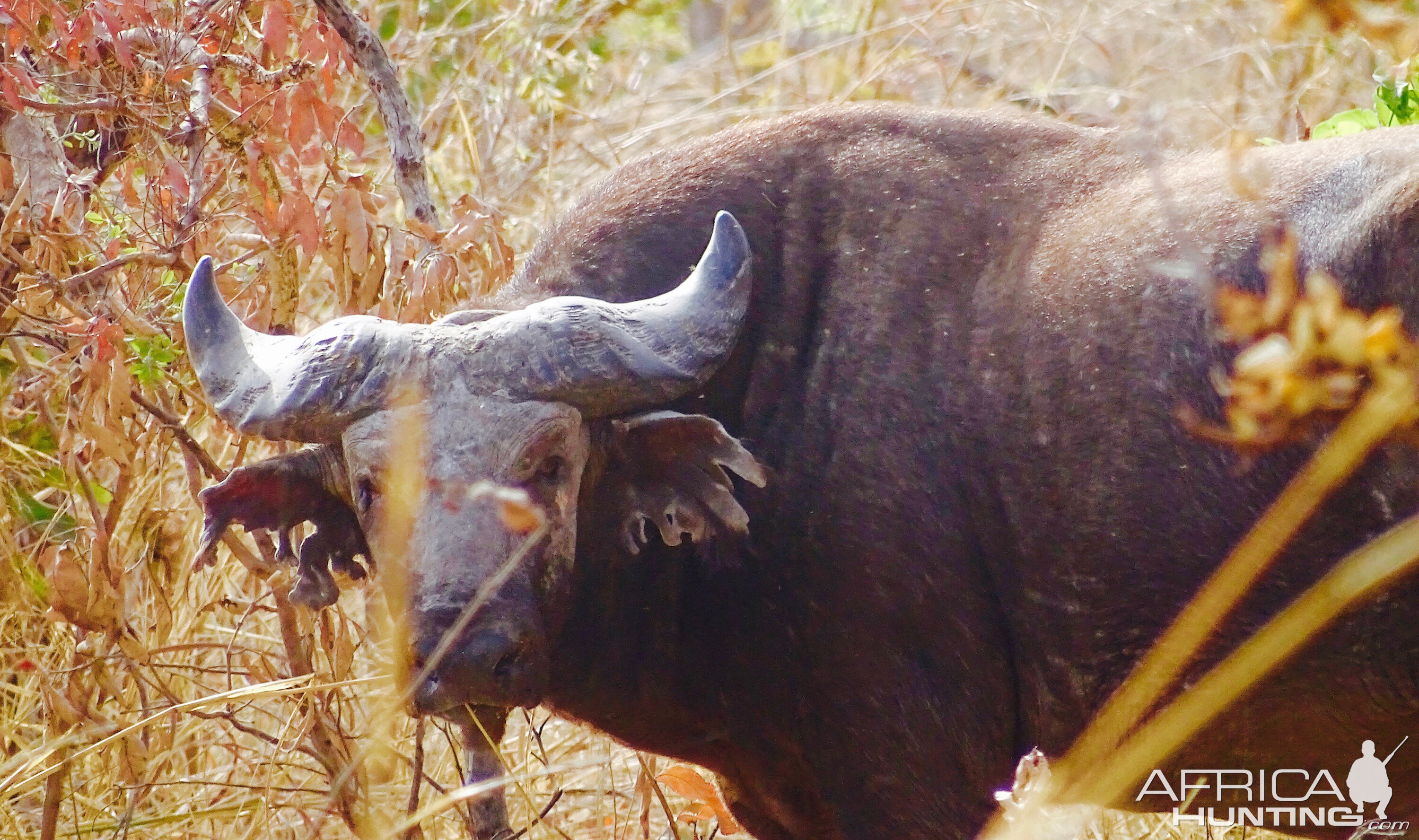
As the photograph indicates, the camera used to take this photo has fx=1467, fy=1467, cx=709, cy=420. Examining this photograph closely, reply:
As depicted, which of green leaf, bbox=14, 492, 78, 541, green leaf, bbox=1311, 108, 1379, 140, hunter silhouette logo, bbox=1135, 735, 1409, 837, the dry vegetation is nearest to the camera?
hunter silhouette logo, bbox=1135, 735, 1409, 837


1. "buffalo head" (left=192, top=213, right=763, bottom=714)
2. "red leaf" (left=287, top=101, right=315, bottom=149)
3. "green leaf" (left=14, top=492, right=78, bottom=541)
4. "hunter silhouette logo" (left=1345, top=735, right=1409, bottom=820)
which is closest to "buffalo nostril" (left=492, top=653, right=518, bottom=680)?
"buffalo head" (left=192, top=213, right=763, bottom=714)

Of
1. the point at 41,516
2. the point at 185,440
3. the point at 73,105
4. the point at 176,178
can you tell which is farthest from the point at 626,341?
the point at 41,516

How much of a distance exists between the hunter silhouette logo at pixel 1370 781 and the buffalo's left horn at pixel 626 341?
1.69 meters

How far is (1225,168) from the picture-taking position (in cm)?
342

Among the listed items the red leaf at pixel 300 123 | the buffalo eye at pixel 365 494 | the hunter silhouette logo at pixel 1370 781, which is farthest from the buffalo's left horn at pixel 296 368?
the hunter silhouette logo at pixel 1370 781

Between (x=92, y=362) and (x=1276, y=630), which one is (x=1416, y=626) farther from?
(x=92, y=362)

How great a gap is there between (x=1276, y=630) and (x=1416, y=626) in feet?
0.90

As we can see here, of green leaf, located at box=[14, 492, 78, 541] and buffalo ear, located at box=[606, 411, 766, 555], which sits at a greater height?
buffalo ear, located at box=[606, 411, 766, 555]

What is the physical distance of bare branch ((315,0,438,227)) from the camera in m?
4.06

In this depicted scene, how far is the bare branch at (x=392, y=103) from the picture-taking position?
4.06 metres

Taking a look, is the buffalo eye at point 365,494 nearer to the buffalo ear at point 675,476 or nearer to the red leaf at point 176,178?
the buffalo ear at point 675,476

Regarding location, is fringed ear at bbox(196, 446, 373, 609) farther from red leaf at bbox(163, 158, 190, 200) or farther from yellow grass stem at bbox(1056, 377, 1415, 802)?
yellow grass stem at bbox(1056, 377, 1415, 802)

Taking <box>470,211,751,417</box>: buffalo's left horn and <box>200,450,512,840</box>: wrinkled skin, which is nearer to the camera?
<box>470,211,751,417</box>: buffalo's left horn

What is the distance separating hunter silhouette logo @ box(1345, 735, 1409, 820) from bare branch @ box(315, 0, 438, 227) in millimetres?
2736
